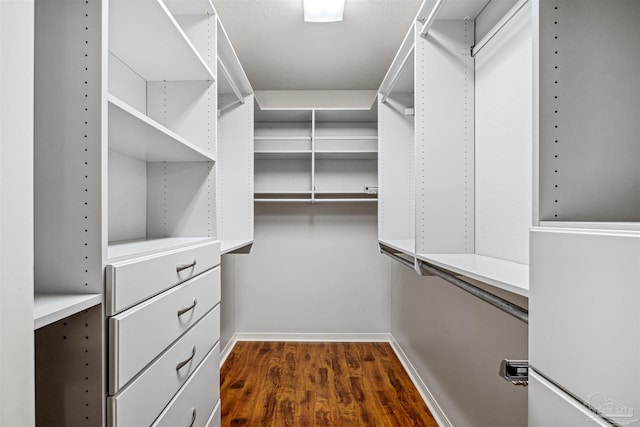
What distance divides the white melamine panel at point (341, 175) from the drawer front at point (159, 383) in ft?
6.67

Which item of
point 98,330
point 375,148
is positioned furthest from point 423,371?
point 98,330

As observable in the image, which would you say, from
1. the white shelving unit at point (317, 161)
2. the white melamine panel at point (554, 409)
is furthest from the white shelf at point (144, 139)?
the white shelving unit at point (317, 161)

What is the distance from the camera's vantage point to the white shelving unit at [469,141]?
1.36 m

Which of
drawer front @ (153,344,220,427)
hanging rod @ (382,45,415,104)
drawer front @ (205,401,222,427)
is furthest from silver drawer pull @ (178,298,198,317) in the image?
hanging rod @ (382,45,415,104)

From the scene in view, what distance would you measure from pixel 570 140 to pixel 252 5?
77.0 inches

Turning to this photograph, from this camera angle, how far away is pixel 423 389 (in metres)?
2.34

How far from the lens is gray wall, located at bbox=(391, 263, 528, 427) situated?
1307 millimetres

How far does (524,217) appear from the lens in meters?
1.32

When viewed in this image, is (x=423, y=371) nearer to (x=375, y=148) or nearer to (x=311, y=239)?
(x=311, y=239)

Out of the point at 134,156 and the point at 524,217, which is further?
the point at 134,156

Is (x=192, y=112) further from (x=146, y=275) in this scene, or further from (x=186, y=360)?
(x=186, y=360)

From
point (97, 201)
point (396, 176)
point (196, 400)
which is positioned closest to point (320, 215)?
point (396, 176)

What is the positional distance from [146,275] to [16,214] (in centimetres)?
47

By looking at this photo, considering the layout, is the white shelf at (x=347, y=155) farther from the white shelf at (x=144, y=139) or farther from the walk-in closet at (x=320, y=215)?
the white shelf at (x=144, y=139)
